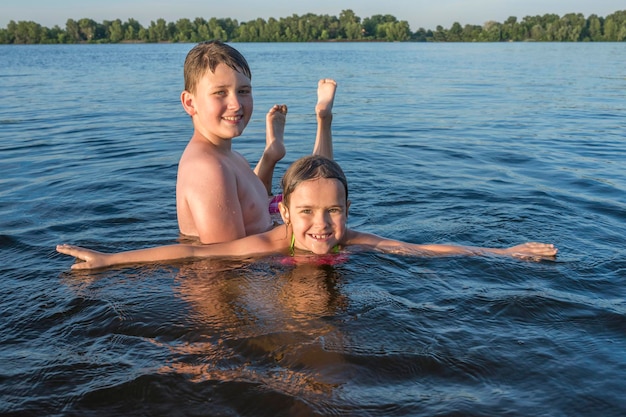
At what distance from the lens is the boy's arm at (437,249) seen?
392 centimetres

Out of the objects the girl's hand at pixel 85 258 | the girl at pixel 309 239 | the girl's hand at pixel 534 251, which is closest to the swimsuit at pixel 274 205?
the girl at pixel 309 239

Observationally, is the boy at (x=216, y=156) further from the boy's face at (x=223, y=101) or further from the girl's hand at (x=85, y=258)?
the girl's hand at (x=85, y=258)

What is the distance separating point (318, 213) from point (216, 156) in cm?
80

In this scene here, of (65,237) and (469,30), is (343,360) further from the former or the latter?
(469,30)

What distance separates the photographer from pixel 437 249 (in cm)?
397

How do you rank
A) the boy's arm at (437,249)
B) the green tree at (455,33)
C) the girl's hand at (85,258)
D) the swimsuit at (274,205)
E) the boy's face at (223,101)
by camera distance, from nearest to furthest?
1. the girl's hand at (85,258)
2. the boy's face at (223,101)
3. the boy's arm at (437,249)
4. the swimsuit at (274,205)
5. the green tree at (455,33)

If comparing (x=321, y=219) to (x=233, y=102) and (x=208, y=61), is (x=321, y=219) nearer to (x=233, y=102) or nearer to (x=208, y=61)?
(x=233, y=102)

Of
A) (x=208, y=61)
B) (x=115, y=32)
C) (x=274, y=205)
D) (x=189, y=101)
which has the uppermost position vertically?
(x=115, y=32)

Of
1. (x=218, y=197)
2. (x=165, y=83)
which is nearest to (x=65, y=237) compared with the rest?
(x=218, y=197)

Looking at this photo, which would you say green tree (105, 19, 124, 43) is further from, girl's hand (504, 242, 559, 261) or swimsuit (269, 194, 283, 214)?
girl's hand (504, 242, 559, 261)

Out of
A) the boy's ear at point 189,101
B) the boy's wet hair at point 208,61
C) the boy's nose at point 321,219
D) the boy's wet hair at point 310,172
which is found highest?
the boy's wet hair at point 208,61

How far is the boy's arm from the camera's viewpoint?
3.92m

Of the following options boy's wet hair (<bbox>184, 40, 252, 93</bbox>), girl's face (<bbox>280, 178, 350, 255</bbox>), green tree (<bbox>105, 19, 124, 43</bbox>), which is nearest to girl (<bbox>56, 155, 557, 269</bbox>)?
girl's face (<bbox>280, 178, 350, 255</bbox>)

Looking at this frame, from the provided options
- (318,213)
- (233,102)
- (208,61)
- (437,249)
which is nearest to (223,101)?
(233,102)
